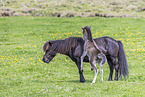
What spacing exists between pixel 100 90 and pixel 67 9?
153 ft

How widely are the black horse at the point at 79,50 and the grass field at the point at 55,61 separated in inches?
39.8

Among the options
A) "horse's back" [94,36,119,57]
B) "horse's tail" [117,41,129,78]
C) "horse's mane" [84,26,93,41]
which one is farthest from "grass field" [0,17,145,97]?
"horse's mane" [84,26,93,41]

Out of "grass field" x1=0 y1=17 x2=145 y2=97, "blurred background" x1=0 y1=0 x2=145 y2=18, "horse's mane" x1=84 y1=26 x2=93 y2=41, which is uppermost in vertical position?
"blurred background" x1=0 y1=0 x2=145 y2=18

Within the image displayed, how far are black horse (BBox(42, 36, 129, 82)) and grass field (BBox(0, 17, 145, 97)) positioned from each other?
1.01m

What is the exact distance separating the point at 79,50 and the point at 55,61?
942 cm

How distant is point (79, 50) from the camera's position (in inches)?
579

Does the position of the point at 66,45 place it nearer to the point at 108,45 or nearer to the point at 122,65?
the point at 108,45

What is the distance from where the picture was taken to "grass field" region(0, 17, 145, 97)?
12977mm

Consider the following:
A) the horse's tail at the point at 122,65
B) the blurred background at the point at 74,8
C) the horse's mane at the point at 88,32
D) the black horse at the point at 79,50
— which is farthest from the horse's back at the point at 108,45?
the blurred background at the point at 74,8

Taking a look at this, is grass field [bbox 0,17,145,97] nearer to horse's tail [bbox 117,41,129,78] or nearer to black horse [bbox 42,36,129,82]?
horse's tail [bbox 117,41,129,78]

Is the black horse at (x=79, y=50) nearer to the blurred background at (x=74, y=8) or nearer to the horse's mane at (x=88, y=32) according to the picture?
the horse's mane at (x=88, y=32)

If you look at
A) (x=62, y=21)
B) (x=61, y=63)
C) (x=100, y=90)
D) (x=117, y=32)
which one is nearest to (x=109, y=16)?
(x=62, y=21)

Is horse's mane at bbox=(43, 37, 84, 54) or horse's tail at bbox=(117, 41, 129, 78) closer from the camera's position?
horse's mane at bbox=(43, 37, 84, 54)

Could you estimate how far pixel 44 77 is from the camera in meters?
18.3
